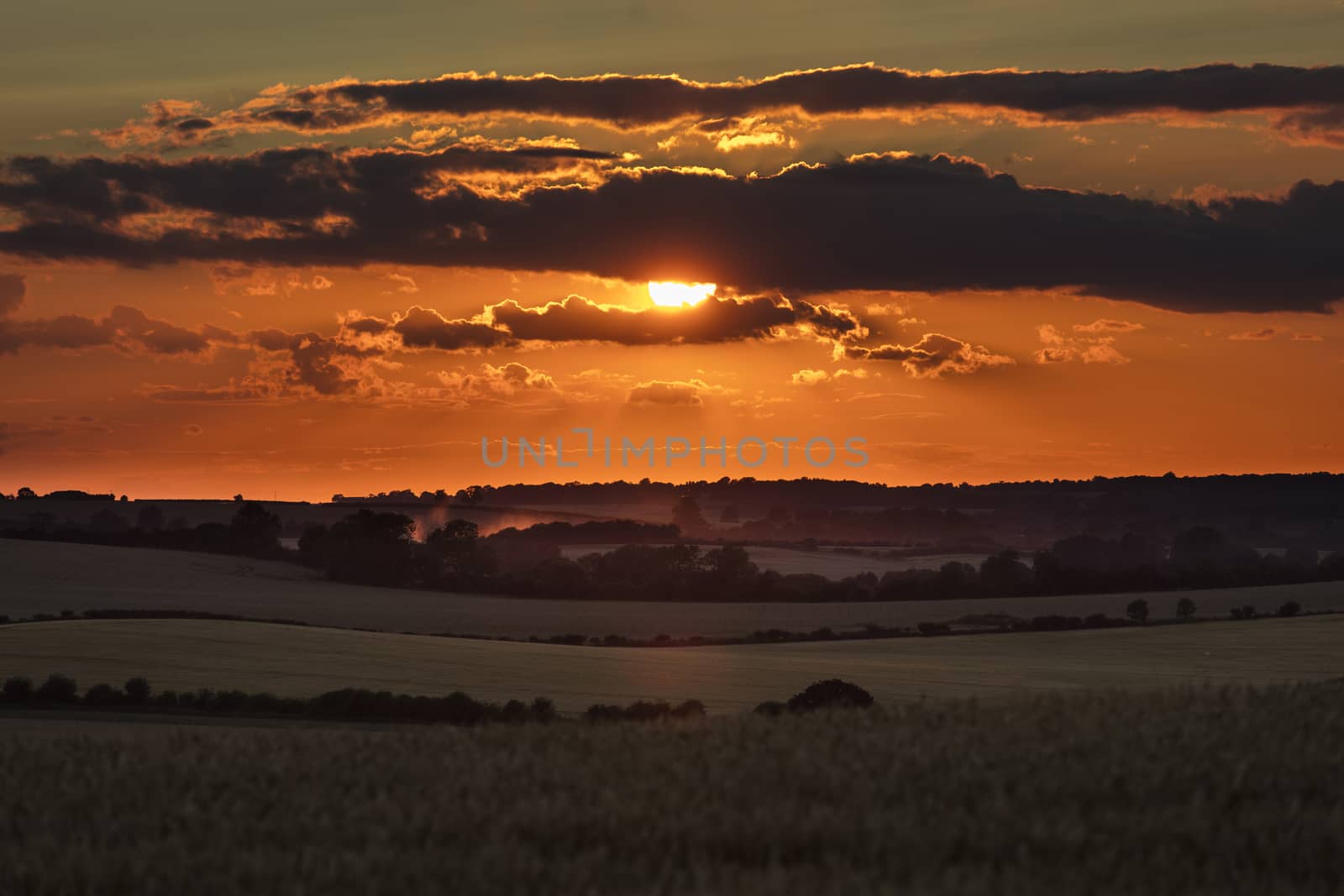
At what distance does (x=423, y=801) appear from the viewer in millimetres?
16781

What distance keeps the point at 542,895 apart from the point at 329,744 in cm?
813

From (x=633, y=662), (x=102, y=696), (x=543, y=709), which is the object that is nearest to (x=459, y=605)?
(x=633, y=662)

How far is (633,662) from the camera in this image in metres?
74.9

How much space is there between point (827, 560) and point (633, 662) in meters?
114

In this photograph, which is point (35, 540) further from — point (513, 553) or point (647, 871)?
point (647, 871)

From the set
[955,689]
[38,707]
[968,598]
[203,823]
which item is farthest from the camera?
[968,598]

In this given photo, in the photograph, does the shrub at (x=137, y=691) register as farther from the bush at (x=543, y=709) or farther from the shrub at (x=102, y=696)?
the bush at (x=543, y=709)

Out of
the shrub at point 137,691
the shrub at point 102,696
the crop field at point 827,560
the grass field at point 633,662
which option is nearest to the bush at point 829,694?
the grass field at point 633,662

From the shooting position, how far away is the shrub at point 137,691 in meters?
55.1

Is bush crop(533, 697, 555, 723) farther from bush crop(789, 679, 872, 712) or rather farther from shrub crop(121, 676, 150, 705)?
shrub crop(121, 676, 150, 705)

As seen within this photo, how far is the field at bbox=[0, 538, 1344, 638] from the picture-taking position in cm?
10588

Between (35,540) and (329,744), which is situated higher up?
(35,540)

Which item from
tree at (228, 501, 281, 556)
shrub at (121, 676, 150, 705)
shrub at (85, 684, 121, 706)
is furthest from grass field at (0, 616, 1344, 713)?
tree at (228, 501, 281, 556)

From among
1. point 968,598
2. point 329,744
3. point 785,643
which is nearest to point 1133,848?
point 329,744
